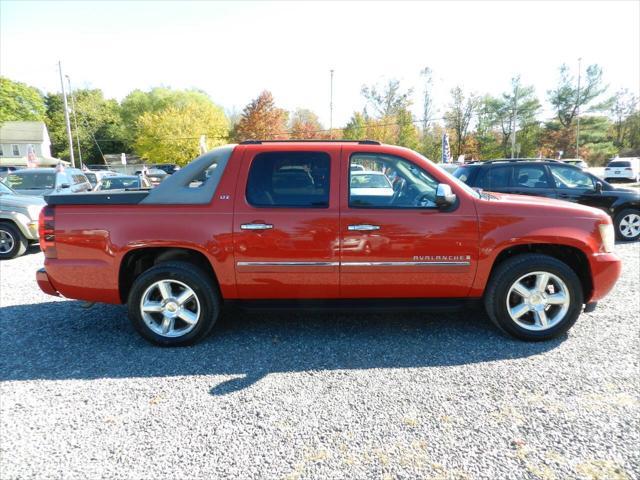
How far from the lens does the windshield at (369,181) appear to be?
369 cm

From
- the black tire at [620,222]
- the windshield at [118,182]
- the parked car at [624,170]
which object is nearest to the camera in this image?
the black tire at [620,222]

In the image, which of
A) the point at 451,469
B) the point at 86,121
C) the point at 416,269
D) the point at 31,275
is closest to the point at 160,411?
the point at 451,469

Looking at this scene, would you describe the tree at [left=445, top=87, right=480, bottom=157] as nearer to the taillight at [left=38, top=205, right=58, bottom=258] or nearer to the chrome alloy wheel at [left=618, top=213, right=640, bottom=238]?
the chrome alloy wheel at [left=618, top=213, right=640, bottom=238]

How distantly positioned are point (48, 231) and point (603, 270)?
500 centimetres

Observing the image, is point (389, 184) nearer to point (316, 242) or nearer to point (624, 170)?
point (316, 242)

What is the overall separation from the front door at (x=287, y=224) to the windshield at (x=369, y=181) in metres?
0.18

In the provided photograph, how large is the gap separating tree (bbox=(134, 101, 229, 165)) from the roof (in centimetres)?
2481

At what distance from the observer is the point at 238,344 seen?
12.5ft

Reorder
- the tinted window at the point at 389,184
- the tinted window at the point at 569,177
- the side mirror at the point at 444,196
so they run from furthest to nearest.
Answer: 1. the tinted window at the point at 569,177
2. the tinted window at the point at 389,184
3. the side mirror at the point at 444,196

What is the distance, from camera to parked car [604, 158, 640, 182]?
28.5 m

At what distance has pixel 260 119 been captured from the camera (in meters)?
46.4

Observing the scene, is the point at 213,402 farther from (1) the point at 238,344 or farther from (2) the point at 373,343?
(2) the point at 373,343

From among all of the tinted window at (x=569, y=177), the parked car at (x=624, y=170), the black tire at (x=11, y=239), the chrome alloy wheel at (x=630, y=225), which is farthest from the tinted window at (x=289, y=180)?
the parked car at (x=624, y=170)

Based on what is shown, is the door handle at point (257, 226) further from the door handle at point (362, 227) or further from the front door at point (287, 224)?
the door handle at point (362, 227)
